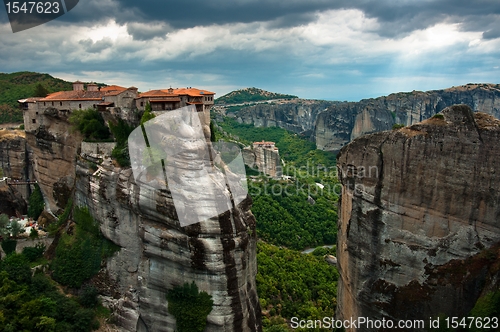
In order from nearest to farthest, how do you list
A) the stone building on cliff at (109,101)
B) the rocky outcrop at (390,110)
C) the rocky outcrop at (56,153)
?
the stone building on cliff at (109,101), the rocky outcrop at (56,153), the rocky outcrop at (390,110)

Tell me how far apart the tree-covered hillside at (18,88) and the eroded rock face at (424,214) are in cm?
4431

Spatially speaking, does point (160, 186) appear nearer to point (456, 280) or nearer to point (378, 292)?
point (378, 292)

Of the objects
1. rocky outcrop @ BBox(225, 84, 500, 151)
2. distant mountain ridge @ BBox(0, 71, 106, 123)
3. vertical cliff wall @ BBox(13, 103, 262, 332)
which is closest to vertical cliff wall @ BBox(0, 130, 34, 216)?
vertical cliff wall @ BBox(13, 103, 262, 332)

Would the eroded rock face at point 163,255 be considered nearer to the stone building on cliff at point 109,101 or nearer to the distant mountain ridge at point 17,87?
the stone building on cliff at point 109,101

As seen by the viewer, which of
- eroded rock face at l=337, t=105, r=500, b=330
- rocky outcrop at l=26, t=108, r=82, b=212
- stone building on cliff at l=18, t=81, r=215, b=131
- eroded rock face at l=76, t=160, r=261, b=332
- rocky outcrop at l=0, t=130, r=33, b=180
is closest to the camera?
eroded rock face at l=337, t=105, r=500, b=330

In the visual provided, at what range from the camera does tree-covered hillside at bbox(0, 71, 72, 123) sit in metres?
58.2

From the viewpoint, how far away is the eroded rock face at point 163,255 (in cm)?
2538

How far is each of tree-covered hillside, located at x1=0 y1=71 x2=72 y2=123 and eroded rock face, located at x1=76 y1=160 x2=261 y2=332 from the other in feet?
97.1

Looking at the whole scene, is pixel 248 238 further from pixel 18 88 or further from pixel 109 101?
pixel 18 88

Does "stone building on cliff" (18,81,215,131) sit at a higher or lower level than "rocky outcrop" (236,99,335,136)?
higher

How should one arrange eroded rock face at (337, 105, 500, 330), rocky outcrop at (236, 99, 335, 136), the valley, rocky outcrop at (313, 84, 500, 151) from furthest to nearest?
rocky outcrop at (236, 99, 335, 136) → rocky outcrop at (313, 84, 500, 151) → the valley → eroded rock face at (337, 105, 500, 330)

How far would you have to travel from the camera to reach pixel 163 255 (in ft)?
86.1

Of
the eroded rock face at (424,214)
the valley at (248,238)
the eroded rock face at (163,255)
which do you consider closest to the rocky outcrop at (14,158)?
the valley at (248,238)

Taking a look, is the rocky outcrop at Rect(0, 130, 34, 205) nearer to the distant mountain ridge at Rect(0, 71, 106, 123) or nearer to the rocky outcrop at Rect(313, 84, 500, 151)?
the distant mountain ridge at Rect(0, 71, 106, 123)
